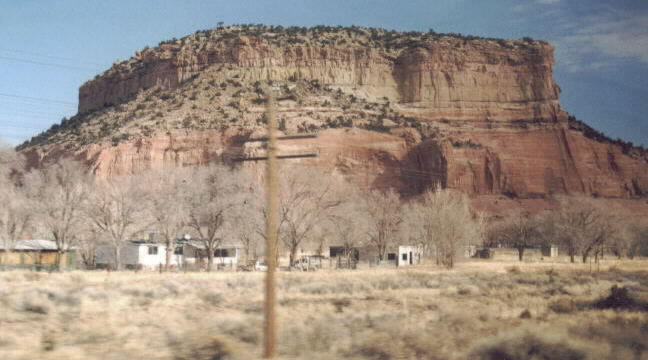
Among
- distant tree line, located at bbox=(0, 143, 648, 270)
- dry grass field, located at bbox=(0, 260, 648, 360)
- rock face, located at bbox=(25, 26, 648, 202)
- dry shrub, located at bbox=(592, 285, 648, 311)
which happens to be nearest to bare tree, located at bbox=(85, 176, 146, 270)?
distant tree line, located at bbox=(0, 143, 648, 270)

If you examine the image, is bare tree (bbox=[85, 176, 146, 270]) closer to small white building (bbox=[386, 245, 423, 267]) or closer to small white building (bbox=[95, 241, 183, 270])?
small white building (bbox=[95, 241, 183, 270])

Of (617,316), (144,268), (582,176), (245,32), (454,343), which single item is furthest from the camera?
(245,32)

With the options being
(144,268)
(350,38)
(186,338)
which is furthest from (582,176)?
(186,338)

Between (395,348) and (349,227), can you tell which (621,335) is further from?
(349,227)

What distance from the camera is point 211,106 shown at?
132375 mm

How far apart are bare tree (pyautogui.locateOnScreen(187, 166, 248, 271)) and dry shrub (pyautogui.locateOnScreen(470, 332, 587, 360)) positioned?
45.6 m

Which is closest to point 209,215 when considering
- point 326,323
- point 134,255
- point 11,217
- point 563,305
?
point 134,255

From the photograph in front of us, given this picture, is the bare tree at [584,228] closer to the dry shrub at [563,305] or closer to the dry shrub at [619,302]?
the dry shrub at [619,302]

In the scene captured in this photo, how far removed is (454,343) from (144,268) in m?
51.2

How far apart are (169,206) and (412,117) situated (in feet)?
312

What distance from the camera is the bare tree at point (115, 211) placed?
58.6 m

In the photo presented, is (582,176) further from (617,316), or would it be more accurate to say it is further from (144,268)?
(617,316)

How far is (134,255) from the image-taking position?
67.0 m

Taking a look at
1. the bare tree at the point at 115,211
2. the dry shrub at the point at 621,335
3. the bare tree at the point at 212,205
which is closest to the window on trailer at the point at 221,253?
the bare tree at the point at 212,205
